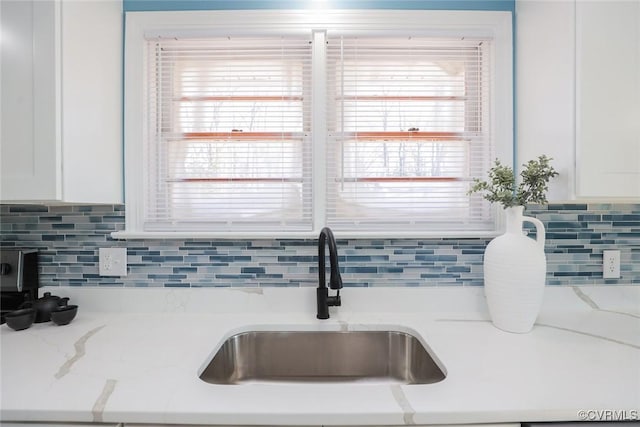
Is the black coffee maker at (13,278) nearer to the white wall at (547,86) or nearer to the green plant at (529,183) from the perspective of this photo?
the green plant at (529,183)

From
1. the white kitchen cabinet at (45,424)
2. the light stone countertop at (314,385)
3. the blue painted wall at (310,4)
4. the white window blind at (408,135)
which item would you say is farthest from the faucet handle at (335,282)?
the blue painted wall at (310,4)

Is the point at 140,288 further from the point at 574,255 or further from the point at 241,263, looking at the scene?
the point at 574,255

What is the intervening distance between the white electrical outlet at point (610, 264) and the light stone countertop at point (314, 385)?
0.18 ft

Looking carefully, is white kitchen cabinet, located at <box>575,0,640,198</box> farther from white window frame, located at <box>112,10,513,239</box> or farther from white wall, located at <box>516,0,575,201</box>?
white window frame, located at <box>112,10,513,239</box>

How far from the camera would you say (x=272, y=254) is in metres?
1.46

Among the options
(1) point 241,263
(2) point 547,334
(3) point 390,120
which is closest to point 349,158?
(3) point 390,120

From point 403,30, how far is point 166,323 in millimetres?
1520

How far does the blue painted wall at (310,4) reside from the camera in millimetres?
1452

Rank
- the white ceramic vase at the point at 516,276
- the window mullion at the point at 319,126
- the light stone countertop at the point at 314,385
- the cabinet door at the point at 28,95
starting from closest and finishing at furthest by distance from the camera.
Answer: the light stone countertop at the point at 314,385 < the cabinet door at the point at 28,95 < the white ceramic vase at the point at 516,276 < the window mullion at the point at 319,126

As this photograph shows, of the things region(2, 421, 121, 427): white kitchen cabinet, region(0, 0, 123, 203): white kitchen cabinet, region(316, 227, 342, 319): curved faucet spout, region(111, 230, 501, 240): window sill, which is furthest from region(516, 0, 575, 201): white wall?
region(0, 0, 123, 203): white kitchen cabinet

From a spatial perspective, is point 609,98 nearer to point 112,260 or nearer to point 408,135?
point 408,135

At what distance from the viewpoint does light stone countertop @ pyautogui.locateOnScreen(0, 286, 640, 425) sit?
2.58 feet

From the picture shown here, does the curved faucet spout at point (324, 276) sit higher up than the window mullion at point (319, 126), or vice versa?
the window mullion at point (319, 126)

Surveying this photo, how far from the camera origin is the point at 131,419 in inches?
31.1
